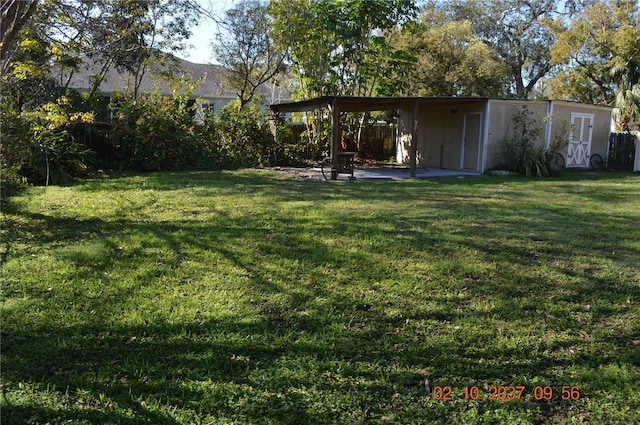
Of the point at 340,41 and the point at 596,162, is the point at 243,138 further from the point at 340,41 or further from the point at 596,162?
the point at 596,162

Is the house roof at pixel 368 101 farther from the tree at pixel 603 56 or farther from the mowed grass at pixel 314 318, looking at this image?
the tree at pixel 603 56

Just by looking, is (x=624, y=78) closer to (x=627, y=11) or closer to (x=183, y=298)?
(x=627, y=11)

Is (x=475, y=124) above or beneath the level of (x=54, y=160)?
above

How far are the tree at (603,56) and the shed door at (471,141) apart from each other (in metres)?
9.48

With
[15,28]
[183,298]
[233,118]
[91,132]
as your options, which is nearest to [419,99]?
[233,118]

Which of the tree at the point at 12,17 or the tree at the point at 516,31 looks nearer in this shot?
the tree at the point at 12,17

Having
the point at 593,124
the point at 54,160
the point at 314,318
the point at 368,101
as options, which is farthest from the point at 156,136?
the point at 593,124

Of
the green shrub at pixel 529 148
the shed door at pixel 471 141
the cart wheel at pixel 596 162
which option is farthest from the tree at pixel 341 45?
the cart wheel at pixel 596 162

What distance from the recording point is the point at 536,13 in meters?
33.7

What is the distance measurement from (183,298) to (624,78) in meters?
24.7

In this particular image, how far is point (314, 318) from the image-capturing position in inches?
143

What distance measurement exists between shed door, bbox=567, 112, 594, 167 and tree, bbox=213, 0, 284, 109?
11048 millimetres

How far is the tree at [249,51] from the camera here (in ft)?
62.2

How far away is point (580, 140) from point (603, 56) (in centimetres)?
971
